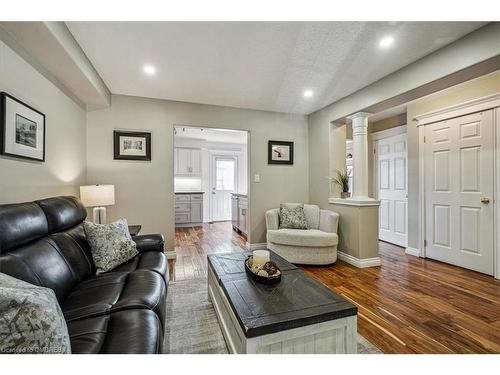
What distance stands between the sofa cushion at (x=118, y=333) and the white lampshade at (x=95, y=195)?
1.80 metres

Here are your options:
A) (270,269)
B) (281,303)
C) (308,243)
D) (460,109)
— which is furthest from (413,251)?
(281,303)

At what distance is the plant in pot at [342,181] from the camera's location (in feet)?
11.6

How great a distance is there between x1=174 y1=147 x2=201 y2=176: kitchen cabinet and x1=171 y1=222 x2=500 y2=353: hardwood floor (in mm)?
3149

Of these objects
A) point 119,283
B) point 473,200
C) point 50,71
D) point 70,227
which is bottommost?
point 119,283

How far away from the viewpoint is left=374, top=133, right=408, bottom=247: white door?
4.10 m

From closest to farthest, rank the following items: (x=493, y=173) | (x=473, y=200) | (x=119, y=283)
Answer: (x=119, y=283)
(x=493, y=173)
(x=473, y=200)

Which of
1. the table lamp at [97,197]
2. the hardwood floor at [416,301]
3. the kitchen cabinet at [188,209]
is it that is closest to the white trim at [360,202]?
the hardwood floor at [416,301]

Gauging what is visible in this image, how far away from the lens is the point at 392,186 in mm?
4344

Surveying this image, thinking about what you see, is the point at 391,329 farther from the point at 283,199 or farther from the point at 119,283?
the point at 283,199

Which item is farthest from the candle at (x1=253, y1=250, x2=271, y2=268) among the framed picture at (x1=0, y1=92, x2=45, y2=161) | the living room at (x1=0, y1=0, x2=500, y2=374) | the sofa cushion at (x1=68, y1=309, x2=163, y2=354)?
the framed picture at (x1=0, y1=92, x2=45, y2=161)

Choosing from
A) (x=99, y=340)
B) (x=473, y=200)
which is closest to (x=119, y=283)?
(x=99, y=340)

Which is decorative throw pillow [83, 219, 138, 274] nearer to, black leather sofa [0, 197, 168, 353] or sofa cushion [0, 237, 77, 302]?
black leather sofa [0, 197, 168, 353]
